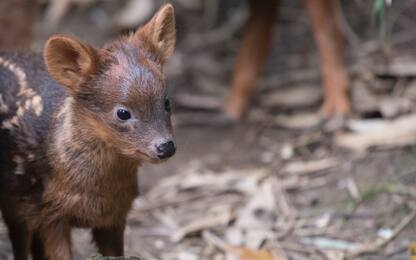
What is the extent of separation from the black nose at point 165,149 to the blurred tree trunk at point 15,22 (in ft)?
8.52

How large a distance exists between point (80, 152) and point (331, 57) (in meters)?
2.88

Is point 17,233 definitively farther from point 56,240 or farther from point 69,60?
point 69,60

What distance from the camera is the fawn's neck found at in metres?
4.09

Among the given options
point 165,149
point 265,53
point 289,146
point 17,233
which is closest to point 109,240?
point 17,233

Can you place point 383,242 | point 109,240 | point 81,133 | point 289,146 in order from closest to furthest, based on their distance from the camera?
point 81,133 → point 109,240 → point 383,242 → point 289,146

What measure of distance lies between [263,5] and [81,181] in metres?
3.03

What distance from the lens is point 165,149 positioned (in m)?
3.76

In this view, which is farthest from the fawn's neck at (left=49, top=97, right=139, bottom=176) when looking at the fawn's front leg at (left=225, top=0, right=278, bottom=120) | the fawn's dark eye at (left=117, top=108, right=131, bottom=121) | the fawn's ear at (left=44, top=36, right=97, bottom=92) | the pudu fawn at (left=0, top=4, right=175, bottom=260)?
the fawn's front leg at (left=225, top=0, right=278, bottom=120)

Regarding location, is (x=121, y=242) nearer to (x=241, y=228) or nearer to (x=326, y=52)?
(x=241, y=228)

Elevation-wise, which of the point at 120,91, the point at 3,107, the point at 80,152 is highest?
the point at 3,107

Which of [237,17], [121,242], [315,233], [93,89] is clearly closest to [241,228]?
[315,233]

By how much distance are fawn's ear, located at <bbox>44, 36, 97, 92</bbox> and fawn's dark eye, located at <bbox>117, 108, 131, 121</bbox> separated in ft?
0.78

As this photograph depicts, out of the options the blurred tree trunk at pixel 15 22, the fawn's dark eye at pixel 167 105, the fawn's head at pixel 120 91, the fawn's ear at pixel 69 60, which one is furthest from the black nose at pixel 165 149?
the blurred tree trunk at pixel 15 22

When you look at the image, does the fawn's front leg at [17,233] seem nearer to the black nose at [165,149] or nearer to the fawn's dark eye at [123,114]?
Answer: the fawn's dark eye at [123,114]
